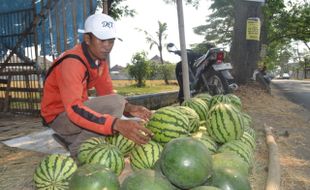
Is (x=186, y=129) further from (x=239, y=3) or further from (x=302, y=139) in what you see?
(x=239, y=3)

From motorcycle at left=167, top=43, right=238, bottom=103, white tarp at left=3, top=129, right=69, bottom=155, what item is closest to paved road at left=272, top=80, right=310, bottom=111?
motorcycle at left=167, top=43, right=238, bottom=103

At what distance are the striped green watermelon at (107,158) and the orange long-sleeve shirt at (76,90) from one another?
15 cm

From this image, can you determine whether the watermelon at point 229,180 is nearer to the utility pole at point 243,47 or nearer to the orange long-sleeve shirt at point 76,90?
the orange long-sleeve shirt at point 76,90

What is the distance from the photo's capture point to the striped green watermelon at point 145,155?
3.01 m

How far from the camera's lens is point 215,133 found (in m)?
3.44

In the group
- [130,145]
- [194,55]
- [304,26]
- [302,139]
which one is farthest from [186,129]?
[304,26]

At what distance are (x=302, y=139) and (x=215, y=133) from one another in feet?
9.48

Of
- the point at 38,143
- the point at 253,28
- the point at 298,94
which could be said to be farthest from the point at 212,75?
the point at 298,94

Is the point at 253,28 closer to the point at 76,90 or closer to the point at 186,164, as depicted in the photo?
the point at 76,90

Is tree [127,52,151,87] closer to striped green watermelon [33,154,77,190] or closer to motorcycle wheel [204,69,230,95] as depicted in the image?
motorcycle wheel [204,69,230,95]

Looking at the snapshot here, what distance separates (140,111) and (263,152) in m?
1.80

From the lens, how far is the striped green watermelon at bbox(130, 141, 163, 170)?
3008 millimetres

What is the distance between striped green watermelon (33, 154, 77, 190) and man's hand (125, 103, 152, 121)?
1016 mm

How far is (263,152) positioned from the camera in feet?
15.0
